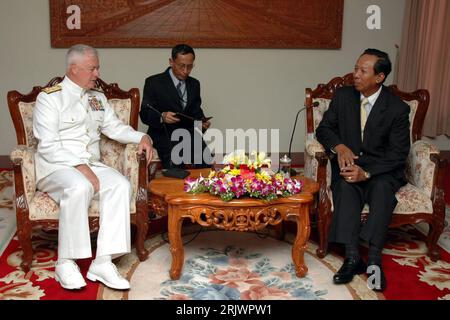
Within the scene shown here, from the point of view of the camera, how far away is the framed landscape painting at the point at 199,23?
4.89 metres

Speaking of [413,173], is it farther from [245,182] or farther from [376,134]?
[245,182]

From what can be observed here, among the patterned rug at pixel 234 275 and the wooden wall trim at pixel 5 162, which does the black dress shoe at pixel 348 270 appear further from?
the wooden wall trim at pixel 5 162

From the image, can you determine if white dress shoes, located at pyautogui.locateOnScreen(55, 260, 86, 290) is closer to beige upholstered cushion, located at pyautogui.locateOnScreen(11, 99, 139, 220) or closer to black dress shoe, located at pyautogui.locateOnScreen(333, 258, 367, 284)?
beige upholstered cushion, located at pyautogui.locateOnScreen(11, 99, 139, 220)

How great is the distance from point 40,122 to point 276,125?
9.57 feet

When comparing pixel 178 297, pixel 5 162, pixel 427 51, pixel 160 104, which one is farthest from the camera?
→ pixel 427 51

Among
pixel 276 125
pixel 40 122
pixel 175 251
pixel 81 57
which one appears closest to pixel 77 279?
pixel 175 251

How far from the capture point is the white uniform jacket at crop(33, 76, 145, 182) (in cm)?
300

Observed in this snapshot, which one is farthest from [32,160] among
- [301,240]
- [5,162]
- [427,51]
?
[427,51]

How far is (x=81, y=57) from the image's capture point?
3.02 meters

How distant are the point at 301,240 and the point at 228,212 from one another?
0.46 m

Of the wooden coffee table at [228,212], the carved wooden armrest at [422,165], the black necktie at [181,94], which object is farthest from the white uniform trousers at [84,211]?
the carved wooden armrest at [422,165]

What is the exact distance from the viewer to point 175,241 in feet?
9.49

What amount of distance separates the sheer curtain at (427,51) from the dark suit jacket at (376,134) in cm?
210

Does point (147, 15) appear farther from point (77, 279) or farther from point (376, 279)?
point (376, 279)
